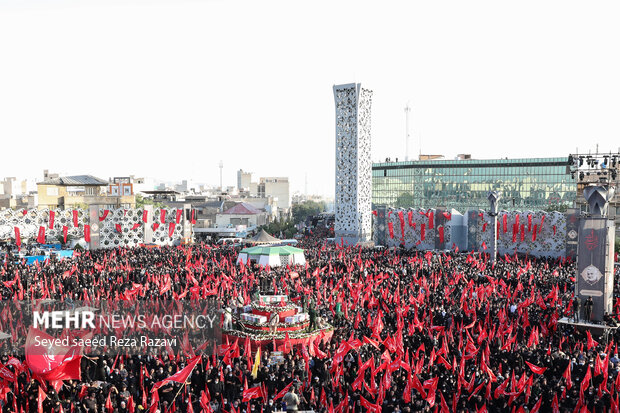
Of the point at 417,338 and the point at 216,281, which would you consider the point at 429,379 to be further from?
the point at 216,281

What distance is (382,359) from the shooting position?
14.2 meters

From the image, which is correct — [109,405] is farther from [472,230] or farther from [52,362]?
[472,230]

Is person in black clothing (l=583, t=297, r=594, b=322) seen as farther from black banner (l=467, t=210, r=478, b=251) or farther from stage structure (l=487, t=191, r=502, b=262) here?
black banner (l=467, t=210, r=478, b=251)

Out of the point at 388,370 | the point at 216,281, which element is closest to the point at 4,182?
the point at 216,281

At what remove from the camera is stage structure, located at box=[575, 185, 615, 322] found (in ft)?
64.9

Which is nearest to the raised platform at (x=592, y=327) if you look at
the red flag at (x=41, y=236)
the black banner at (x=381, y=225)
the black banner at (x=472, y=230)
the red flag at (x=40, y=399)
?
the red flag at (x=40, y=399)

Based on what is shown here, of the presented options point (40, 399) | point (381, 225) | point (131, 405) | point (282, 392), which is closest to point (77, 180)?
point (381, 225)

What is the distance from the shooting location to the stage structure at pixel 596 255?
19781 millimetres

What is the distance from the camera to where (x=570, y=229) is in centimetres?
3597

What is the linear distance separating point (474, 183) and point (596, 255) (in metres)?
49.1

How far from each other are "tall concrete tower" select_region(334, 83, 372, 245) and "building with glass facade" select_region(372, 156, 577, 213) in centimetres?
2431

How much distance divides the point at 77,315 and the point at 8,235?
3007 cm

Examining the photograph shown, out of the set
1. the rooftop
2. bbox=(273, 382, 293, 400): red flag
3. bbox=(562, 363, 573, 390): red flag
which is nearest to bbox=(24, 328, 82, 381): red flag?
bbox=(273, 382, 293, 400): red flag

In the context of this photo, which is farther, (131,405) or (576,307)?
(576,307)
